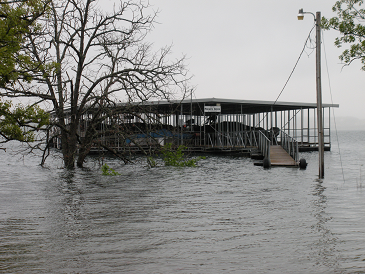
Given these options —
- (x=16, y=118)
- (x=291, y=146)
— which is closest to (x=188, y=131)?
(x=291, y=146)

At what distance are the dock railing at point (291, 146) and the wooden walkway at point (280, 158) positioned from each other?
28 cm

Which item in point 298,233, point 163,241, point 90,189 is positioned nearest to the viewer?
point 163,241

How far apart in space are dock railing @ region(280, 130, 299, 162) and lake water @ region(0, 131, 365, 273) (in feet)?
31.4

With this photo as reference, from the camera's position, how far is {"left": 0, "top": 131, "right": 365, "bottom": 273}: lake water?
17.0 feet

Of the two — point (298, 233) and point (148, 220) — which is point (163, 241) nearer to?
point (148, 220)

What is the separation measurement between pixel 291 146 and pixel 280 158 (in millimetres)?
1994

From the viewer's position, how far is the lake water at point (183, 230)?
5.17 metres

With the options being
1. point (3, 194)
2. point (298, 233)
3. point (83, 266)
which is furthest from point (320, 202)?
point (3, 194)

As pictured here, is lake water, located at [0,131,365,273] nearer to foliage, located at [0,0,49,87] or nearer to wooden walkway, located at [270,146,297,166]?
foliage, located at [0,0,49,87]

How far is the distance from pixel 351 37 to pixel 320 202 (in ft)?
49.4

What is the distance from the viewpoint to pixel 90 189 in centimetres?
1310

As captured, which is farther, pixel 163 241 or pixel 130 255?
pixel 163 241

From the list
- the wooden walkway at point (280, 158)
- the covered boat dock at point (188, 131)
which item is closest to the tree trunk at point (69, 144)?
the covered boat dock at point (188, 131)

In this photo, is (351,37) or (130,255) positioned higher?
(351,37)
